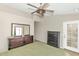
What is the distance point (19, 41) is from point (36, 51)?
358mm

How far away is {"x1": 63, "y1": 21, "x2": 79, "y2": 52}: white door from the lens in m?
1.57

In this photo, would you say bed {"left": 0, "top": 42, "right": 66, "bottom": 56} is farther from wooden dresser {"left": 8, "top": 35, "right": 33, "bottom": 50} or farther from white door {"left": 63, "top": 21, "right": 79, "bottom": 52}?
white door {"left": 63, "top": 21, "right": 79, "bottom": 52}

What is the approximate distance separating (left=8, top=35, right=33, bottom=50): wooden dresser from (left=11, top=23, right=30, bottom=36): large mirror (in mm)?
72

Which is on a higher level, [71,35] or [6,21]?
[6,21]

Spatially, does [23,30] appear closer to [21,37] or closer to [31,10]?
[21,37]

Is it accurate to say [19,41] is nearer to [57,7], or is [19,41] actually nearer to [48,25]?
[48,25]

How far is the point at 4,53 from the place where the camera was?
4.62 ft

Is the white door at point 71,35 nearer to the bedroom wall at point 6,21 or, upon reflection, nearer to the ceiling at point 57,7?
the ceiling at point 57,7

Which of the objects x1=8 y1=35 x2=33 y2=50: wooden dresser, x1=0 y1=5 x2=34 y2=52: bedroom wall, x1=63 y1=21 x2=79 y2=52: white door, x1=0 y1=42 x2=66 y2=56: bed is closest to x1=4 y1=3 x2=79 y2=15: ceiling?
x1=0 y1=5 x2=34 y2=52: bedroom wall

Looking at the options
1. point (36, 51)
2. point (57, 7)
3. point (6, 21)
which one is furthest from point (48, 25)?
point (6, 21)

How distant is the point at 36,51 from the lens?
1.52 metres

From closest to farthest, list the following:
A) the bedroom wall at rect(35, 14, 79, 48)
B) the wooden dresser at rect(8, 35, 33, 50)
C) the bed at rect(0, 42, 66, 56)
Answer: the bed at rect(0, 42, 66, 56), the wooden dresser at rect(8, 35, 33, 50), the bedroom wall at rect(35, 14, 79, 48)

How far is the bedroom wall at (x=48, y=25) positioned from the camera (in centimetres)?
167

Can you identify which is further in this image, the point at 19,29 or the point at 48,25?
the point at 48,25
